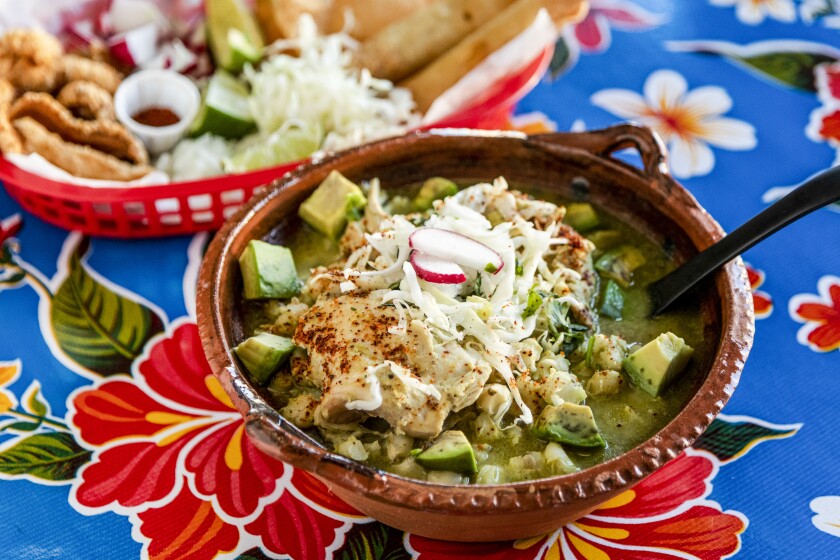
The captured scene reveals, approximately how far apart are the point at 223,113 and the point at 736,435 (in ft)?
7.96

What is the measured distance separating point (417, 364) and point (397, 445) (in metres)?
0.22

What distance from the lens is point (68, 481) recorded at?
8.37 ft

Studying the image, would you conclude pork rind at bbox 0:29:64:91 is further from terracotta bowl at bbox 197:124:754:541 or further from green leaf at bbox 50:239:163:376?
terracotta bowl at bbox 197:124:754:541

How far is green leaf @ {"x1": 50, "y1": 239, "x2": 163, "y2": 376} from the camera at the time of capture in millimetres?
2922

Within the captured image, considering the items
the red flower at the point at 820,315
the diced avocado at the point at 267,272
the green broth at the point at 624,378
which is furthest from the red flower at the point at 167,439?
the red flower at the point at 820,315

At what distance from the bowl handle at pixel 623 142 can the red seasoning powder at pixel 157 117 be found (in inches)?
68.4

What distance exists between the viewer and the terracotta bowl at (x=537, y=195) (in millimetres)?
1952

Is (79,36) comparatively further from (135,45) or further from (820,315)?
(820,315)

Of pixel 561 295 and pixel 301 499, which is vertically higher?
pixel 561 295

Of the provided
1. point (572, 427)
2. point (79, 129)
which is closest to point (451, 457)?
point (572, 427)

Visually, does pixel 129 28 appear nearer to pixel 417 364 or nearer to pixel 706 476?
pixel 417 364

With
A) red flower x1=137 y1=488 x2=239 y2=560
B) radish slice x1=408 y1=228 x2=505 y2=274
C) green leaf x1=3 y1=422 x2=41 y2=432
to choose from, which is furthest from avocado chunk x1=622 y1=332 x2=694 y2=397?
green leaf x1=3 y1=422 x2=41 y2=432

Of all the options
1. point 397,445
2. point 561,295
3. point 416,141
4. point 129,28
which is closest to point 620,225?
point 561,295

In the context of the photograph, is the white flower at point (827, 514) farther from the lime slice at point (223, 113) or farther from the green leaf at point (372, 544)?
the lime slice at point (223, 113)
